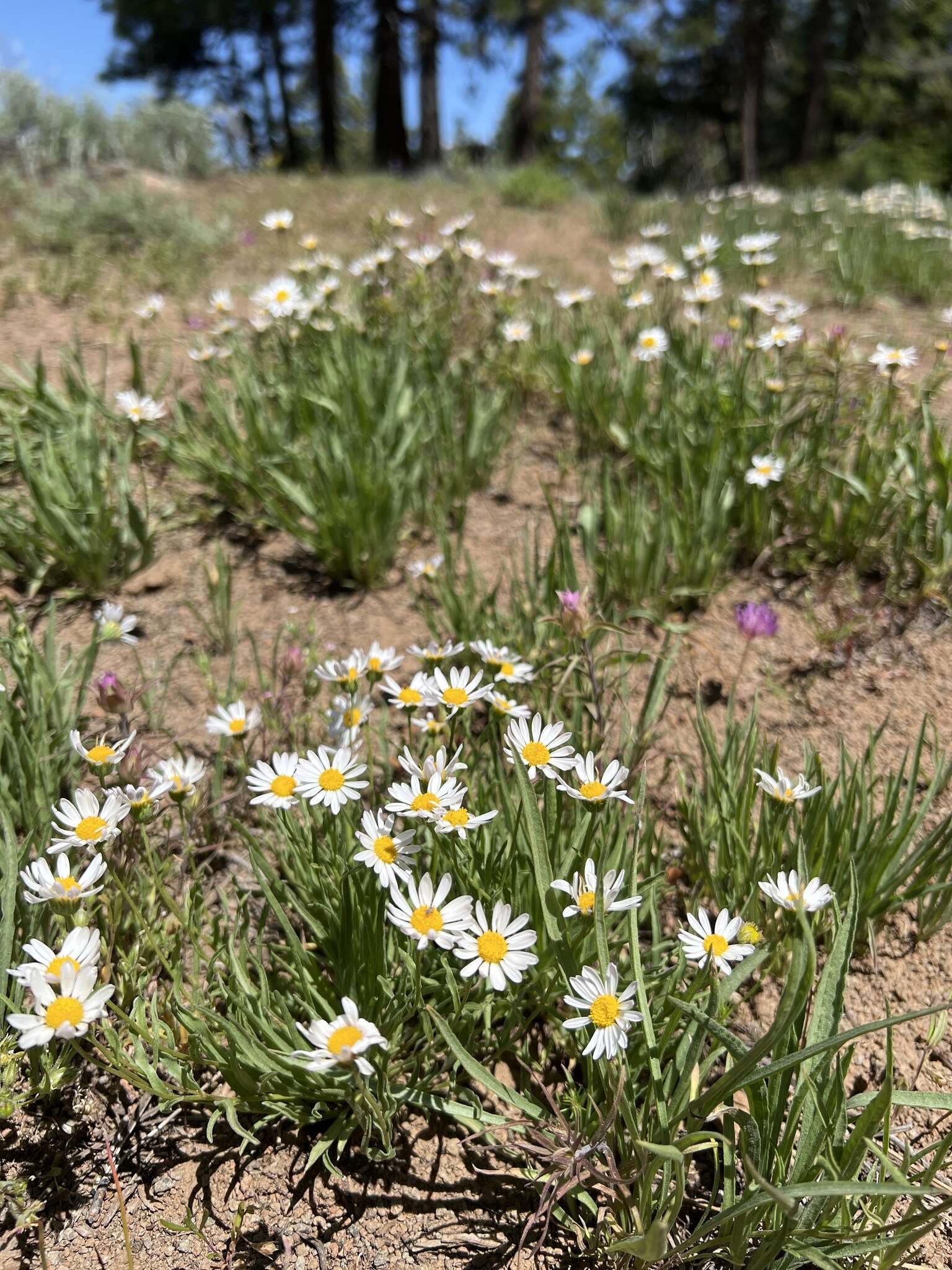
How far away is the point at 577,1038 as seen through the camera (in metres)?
1.40

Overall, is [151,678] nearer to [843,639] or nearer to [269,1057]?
[269,1057]

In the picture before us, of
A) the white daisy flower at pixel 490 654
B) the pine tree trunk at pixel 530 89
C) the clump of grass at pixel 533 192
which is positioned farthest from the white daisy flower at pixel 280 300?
the pine tree trunk at pixel 530 89

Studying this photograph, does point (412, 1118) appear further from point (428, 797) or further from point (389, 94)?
point (389, 94)

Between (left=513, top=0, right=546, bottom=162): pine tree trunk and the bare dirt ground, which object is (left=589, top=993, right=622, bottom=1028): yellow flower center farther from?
(left=513, top=0, right=546, bottom=162): pine tree trunk

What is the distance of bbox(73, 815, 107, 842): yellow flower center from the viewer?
135 centimetres

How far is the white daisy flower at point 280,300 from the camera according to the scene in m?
3.21

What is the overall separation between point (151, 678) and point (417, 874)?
1169 mm

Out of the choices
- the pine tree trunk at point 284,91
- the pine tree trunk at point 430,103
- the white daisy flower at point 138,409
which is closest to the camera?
the white daisy flower at point 138,409

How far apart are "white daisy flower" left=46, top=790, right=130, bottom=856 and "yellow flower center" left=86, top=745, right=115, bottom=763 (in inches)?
2.4

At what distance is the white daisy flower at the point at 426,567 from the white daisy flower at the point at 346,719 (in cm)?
57

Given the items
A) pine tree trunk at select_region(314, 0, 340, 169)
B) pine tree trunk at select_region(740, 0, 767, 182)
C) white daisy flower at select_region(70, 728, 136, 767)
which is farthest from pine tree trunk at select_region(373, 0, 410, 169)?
white daisy flower at select_region(70, 728, 136, 767)

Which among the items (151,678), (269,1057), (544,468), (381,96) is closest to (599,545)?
(544,468)

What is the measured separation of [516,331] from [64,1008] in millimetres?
2942

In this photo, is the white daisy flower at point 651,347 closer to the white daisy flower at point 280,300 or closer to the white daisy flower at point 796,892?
the white daisy flower at point 280,300
